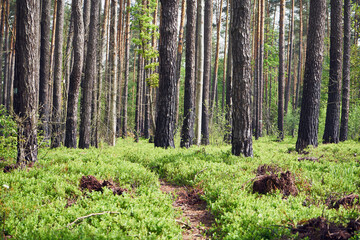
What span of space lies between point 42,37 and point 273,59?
29.7m

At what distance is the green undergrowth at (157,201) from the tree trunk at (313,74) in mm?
3478

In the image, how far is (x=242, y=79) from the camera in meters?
8.43

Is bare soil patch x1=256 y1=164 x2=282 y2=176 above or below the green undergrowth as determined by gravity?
above

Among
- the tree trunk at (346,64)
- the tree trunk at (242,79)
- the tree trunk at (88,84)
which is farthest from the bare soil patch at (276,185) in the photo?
the tree trunk at (346,64)

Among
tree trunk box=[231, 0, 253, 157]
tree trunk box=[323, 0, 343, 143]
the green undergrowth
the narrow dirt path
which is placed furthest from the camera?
tree trunk box=[323, 0, 343, 143]

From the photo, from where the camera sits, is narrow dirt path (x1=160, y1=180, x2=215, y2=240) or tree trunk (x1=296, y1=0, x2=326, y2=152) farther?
tree trunk (x1=296, y1=0, x2=326, y2=152)

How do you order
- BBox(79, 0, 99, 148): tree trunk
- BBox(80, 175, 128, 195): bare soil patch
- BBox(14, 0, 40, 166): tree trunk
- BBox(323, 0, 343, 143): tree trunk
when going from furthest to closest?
BBox(323, 0, 343, 143): tree trunk < BBox(79, 0, 99, 148): tree trunk < BBox(14, 0, 40, 166): tree trunk < BBox(80, 175, 128, 195): bare soil patch

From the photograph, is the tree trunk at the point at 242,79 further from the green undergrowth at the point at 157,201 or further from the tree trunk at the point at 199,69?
the tree trunk at the point at 199,69

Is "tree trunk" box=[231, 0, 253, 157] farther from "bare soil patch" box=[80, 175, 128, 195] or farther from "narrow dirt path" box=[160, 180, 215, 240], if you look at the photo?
"bare soil patch" box=[80, 175, 128, 195]

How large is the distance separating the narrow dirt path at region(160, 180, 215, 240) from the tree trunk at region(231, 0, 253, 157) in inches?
113

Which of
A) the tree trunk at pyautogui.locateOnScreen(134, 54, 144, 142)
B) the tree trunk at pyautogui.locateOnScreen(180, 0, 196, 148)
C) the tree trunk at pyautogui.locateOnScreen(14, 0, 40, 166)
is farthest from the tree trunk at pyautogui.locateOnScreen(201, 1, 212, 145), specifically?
the tree trunk at pyautogui.locateOnScreen(14, 0, 40, 166)

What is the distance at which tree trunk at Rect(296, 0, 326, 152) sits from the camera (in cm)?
1044

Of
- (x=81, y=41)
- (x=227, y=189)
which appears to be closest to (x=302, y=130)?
(x=227, y=189)

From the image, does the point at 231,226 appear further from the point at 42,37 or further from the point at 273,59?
the point at 273,59
